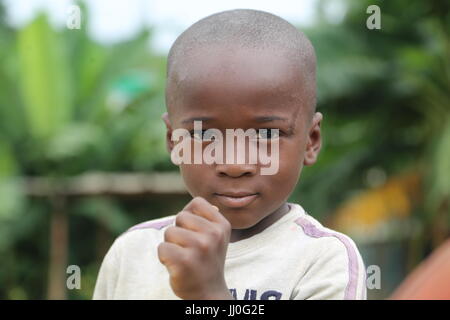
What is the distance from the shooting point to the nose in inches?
45.3

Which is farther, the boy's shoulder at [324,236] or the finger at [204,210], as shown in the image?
the boy's shoulder at [324,236]

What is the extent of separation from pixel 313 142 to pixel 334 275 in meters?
0.27

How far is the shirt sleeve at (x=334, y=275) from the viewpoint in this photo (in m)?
1.23

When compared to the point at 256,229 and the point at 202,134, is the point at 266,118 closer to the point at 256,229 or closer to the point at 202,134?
the point at 202,134

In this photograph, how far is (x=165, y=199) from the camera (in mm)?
10758

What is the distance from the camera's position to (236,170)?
115cm

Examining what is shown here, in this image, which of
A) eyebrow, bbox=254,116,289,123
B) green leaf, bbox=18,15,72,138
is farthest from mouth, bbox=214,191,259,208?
green leaf, bbox=18,15,72,138

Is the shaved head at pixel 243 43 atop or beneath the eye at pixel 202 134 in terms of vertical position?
atop

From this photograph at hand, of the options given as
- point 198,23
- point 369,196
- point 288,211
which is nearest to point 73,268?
point 288,211

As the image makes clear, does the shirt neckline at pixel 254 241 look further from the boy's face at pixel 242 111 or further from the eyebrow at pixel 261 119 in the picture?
the eyebrow at pixel 261 119

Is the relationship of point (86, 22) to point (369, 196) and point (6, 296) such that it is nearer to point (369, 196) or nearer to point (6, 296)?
point (6, 296)

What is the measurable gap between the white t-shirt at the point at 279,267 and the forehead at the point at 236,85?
250 mm
